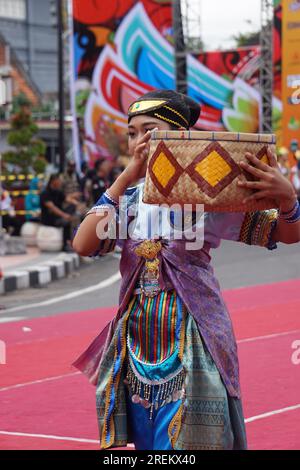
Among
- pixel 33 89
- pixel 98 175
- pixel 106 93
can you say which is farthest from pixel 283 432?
pixel 33 89

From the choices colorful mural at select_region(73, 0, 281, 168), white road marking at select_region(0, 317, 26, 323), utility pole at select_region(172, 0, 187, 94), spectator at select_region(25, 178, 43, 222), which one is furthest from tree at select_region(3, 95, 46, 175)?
white road marking at select_region(0, 317, 26, 323)

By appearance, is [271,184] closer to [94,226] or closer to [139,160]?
[139,160]

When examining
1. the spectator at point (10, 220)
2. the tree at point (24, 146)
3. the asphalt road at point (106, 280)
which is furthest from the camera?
the tree at point (24, 146)

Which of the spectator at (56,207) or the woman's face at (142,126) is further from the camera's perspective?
the spectator at (56,207)

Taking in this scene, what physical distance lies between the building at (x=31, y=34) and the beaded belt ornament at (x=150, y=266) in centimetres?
5093

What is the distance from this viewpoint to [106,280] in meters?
16.0

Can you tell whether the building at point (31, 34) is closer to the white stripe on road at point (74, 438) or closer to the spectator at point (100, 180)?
the spectator at point (100, 180)

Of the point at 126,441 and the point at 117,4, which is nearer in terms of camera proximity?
the point at 126,441

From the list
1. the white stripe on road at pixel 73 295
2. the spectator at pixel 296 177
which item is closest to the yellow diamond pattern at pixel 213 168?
the white stripe on road at pixel 73 295

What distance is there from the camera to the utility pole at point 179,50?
27938mm

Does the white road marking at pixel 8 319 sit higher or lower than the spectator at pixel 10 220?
lower
